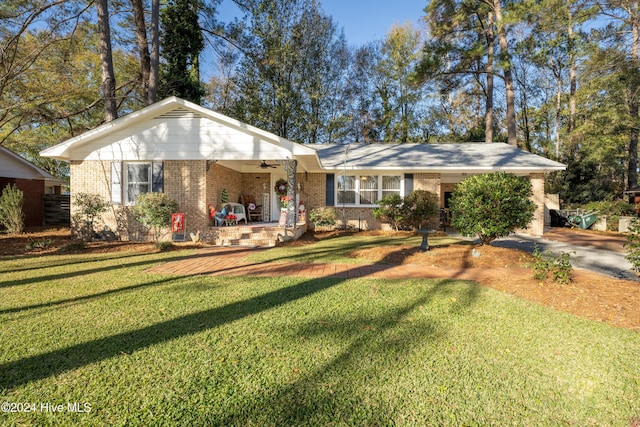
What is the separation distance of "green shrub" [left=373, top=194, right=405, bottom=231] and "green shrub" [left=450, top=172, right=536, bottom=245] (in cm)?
509

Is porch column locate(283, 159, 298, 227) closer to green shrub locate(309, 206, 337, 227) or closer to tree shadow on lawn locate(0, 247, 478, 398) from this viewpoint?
green shrub locate(309, 206, 337, 227)

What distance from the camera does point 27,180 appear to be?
49.9ft

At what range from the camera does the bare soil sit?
4.19m

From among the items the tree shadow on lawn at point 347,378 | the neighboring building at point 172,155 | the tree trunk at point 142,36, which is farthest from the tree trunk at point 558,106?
the tree trunk at point 142,36

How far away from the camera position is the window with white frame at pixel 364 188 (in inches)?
543

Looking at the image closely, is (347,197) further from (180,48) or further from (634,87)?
(634,87)

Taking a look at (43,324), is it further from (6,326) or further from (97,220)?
(97,220)

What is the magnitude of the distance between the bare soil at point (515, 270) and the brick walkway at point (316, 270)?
281 millimetres

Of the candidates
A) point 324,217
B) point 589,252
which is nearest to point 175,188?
point 324,217

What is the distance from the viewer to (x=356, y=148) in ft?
55.1

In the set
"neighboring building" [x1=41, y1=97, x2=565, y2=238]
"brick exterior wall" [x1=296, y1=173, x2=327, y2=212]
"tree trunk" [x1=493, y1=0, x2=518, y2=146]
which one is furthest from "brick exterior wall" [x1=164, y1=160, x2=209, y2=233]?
"tree trunk" [x1=493, y1=0, x2=518, y2=146]

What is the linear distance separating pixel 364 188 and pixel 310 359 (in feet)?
37.8

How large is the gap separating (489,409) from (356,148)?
1547 cm

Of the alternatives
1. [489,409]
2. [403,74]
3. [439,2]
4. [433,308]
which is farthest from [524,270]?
[403,74]
